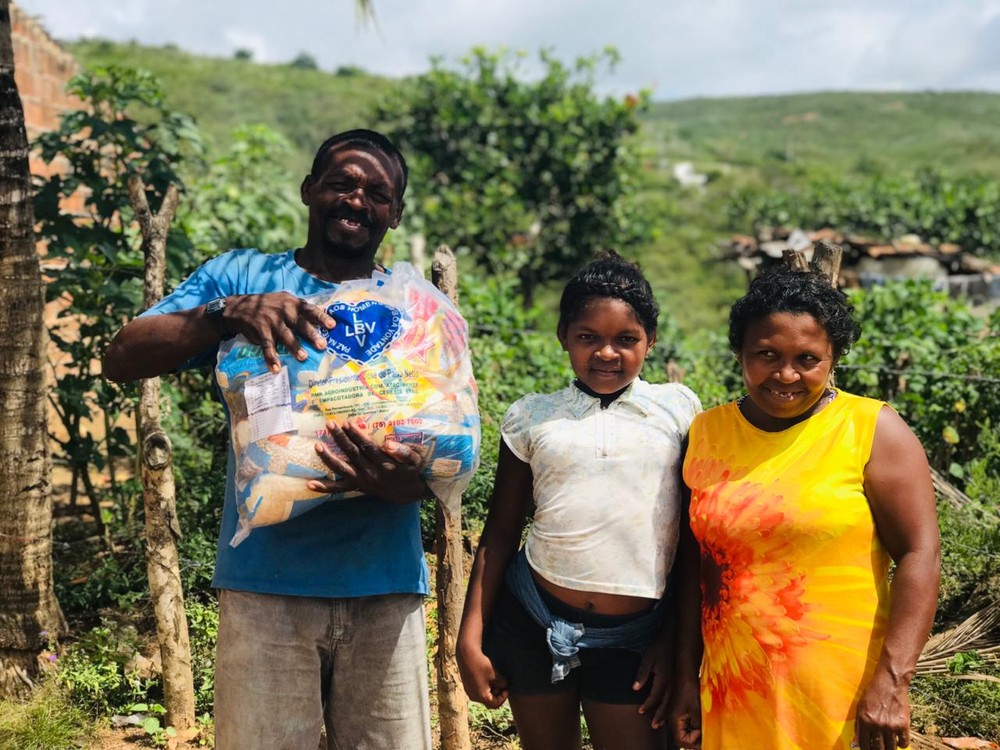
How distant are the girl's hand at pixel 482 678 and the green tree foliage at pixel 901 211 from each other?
16556 mm

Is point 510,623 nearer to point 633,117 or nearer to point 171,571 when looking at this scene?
point 171,571

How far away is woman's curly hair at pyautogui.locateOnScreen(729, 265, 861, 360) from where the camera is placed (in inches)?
70.3

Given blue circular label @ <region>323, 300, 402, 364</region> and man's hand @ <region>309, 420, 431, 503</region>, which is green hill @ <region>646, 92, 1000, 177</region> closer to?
blue circular label @ <region>323, 300, 402, 364</region>

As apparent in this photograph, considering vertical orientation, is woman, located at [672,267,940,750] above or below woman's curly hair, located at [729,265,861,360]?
below

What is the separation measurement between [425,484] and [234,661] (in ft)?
1.75

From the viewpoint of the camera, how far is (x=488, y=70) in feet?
36.3

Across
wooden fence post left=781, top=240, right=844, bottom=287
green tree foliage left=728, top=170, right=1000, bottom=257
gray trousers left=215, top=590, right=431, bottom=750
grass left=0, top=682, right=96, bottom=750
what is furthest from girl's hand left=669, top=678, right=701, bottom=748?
green tree foliage left=728, top=170, right=1000, bottom=257

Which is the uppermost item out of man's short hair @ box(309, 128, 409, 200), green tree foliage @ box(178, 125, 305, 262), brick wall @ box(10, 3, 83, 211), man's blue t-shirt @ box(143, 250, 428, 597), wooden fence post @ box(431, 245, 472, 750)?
brick wall @ box(10, 3, 83, 211)

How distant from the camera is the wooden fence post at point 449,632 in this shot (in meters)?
2.75

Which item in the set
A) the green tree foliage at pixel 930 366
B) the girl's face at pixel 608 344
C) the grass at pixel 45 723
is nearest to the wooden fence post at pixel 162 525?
the grass at pixel 45 723

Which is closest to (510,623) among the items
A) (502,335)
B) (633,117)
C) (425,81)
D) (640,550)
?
(640,550)

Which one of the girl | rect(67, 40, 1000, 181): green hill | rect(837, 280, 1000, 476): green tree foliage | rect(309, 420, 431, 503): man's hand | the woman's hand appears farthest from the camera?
rect(67, 40, 1000, 181): green hill

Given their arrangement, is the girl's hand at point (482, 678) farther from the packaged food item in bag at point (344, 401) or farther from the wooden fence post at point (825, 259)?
the wooden fence post at point (825, 259)

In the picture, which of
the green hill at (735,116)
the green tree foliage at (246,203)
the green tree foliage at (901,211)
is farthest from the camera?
the green hill at (735,116)
